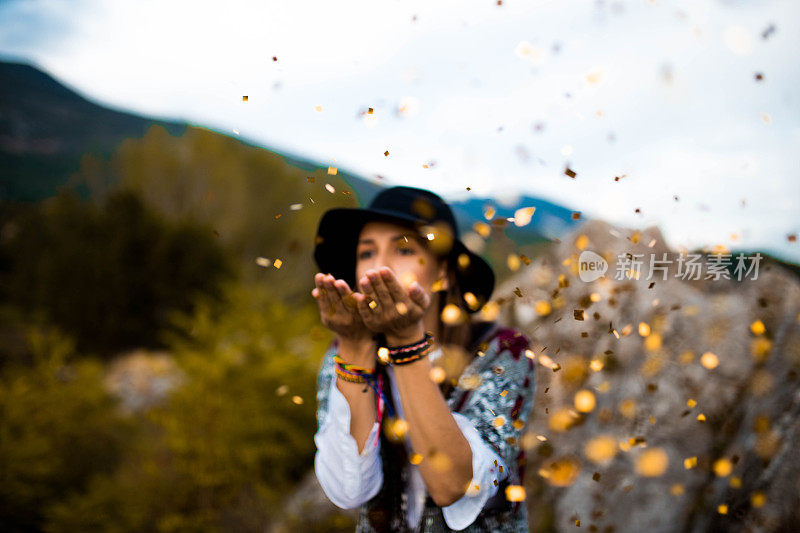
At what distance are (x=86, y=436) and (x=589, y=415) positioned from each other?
570 centimetres

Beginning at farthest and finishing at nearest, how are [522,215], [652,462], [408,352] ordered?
[652,462], [522,215], [408,352]

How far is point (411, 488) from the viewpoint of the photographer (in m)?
1.70

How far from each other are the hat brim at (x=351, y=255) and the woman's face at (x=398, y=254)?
3.4 inches

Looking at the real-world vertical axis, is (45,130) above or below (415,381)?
below

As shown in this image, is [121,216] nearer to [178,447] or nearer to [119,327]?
[119,327]

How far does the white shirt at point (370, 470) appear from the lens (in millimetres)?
1440

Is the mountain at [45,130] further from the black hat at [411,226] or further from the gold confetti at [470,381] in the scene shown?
the gold confetti at [470,381]

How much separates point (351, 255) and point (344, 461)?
85cm

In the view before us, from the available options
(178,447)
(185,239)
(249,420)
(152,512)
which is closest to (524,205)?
(249,420)

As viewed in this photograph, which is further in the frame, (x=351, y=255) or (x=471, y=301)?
(x=351, y=255)

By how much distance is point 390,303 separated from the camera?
1278 millimetres

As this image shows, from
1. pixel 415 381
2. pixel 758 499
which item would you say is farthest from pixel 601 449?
pixel 415 381

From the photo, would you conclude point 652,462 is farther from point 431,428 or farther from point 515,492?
point 431,428

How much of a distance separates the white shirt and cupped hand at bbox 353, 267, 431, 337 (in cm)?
23
